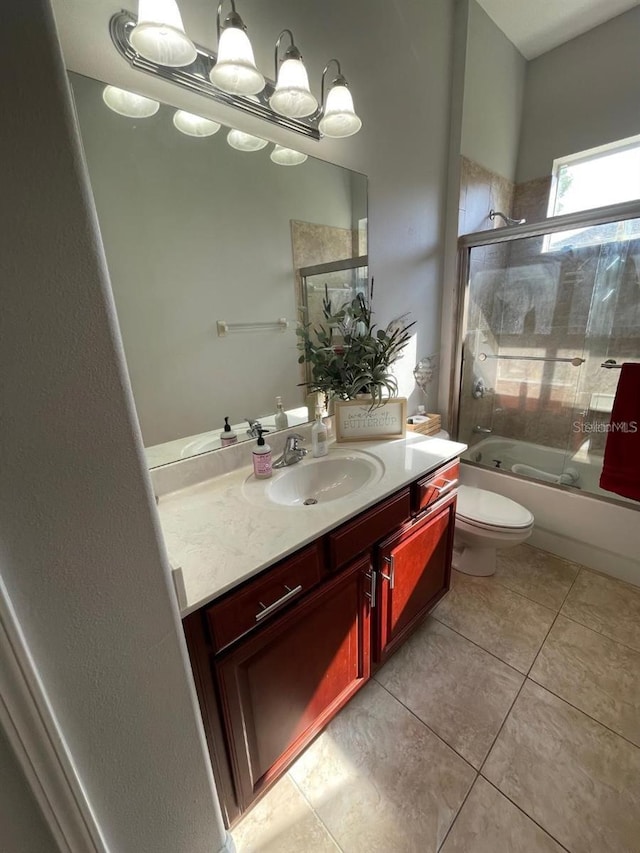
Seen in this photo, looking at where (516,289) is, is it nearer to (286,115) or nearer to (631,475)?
(631,475)

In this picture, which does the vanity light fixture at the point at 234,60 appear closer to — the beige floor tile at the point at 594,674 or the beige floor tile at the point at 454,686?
the beige floor tile at the point at 454,686

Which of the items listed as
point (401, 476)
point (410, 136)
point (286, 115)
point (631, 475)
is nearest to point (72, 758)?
point (401, 476)

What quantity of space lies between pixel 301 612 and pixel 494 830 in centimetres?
82

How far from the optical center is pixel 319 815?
1006mm

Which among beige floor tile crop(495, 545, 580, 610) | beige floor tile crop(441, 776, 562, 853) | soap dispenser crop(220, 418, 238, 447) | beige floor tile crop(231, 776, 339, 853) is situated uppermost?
soap dispenser crop(220, 418, 238, 447)

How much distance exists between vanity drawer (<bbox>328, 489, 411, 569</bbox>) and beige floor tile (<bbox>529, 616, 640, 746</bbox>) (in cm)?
89

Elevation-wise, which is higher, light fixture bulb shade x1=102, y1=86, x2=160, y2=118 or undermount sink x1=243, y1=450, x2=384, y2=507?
light fixture bulb shade x1=102, y1=86, x2=160, y2=118

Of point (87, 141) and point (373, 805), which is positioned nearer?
point (87, 141)

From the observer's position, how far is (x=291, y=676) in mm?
942

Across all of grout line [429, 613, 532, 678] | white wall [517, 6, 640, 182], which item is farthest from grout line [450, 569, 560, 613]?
white wall [517, 6, 640, 182]

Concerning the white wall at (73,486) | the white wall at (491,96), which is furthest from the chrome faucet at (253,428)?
the white wall at (491,96)

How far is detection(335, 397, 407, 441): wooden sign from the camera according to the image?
59.0 inches

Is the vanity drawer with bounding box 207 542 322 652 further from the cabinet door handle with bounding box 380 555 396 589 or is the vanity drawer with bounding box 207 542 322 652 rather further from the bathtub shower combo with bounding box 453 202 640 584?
the bathtub shower combo with bounding box 453 202 640 584

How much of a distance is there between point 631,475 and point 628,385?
42cm
